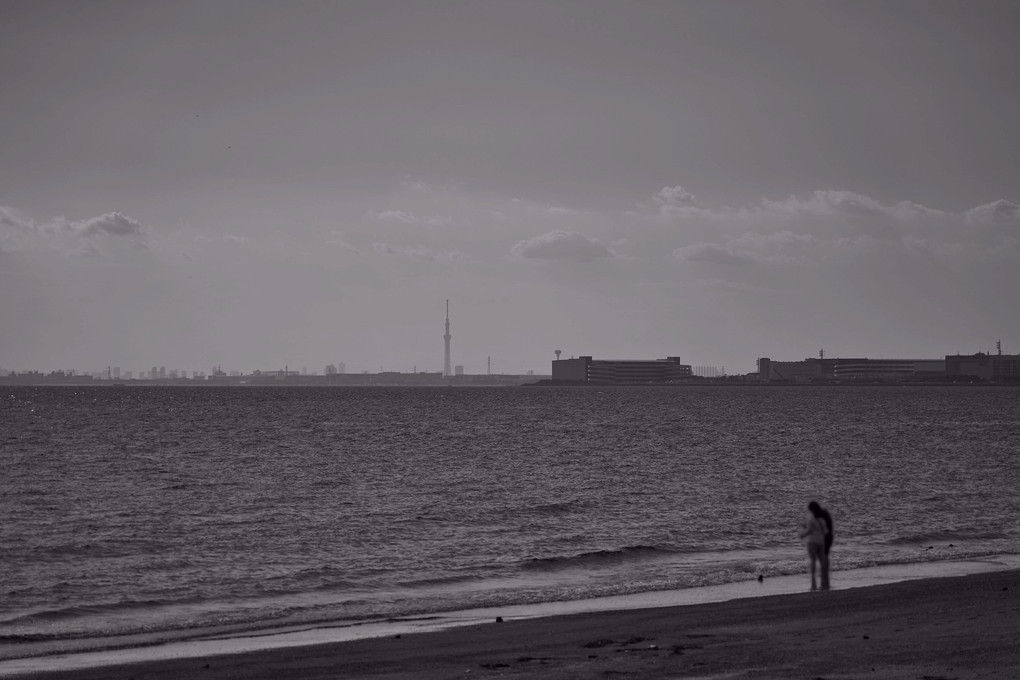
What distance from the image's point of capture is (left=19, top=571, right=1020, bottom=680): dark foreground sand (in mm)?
19266

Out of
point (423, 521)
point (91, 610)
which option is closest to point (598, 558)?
point (423, 521)

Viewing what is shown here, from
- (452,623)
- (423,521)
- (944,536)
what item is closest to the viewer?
(452,623)

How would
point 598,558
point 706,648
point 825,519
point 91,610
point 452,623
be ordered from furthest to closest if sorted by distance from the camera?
point 598,558 < point 91,610 < point 452,623 < point 706,648 < point 825,519

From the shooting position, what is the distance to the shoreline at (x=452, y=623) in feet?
74.4

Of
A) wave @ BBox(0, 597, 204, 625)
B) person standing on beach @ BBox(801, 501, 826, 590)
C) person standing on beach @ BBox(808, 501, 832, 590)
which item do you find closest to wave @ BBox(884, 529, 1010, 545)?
wave @ BBox(0, 597, 204, 625)

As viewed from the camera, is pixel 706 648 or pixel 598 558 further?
pixel 598 558

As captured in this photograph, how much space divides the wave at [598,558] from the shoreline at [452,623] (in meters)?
5.60

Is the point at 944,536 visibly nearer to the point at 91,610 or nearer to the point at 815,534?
the point at 815,534

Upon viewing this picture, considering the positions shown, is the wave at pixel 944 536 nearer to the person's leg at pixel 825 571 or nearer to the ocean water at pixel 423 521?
the ocean water at pixel 423 521

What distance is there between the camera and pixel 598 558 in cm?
3728

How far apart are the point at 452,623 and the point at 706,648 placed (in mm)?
6952

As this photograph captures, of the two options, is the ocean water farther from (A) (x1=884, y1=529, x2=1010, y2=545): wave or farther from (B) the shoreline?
(B) the shoreline

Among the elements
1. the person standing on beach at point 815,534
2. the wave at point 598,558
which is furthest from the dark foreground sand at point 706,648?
the wave at point 598,558

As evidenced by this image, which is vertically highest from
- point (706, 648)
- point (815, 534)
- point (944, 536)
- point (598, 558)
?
point (815, 534)
